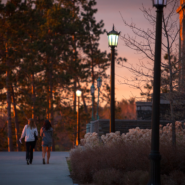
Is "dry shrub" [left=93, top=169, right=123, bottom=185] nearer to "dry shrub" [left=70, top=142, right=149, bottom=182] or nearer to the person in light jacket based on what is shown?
"dry shrub" [left=70, top=142, right=149, bottom=182]

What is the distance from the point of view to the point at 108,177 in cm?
805

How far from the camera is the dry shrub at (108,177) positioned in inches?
316

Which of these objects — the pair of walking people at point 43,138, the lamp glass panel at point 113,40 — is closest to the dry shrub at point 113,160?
the pair of walking people at point 43,138

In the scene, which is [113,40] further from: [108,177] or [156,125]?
[108,177]

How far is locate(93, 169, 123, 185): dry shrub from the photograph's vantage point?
802 cm

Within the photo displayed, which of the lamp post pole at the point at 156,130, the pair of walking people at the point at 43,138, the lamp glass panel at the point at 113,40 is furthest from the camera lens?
the pair of walking people at the point at 43,138

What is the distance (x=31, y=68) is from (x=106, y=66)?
13.6 metres

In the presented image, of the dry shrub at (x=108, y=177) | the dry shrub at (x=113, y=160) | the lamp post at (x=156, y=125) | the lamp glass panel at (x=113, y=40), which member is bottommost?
the dry shrub at (x=108, y=177)

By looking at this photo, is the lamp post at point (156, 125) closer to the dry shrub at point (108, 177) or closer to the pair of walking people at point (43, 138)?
the dry shrub at point (108, 177)

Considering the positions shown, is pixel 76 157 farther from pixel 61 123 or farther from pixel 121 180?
pixel 61 123

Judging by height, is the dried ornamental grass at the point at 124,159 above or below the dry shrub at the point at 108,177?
above

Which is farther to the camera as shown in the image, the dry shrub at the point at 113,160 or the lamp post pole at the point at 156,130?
the dry shrub at the point at 113,160

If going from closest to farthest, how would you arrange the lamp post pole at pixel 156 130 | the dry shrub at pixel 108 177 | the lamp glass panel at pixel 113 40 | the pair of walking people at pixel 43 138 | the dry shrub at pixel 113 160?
the lamp post pole at pixel 156 130 < the dry shrub at pixel 108 177 < the dry shrub at pixel 113 160 < the lamp glass panel at pixel 113 40 < the pair of walking people at pixel 43 138

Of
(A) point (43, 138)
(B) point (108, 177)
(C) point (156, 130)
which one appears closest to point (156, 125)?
(C) point (156, 130)
